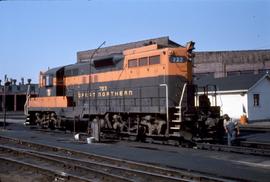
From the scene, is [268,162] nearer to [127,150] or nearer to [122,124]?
[127,150]

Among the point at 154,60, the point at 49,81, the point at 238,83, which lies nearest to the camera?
the point at 154,60

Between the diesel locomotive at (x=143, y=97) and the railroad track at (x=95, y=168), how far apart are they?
4230 mm

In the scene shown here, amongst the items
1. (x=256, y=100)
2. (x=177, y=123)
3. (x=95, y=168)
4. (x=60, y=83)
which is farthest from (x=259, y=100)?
(x=95, y=168)

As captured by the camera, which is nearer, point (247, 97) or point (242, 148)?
point (242, 148)

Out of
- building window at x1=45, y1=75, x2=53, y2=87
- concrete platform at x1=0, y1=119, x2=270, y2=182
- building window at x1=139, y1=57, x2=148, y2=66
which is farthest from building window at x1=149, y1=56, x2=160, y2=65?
building window at x1=45, y1=75, x2=53, y2=87

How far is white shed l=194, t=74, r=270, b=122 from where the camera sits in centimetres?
3578

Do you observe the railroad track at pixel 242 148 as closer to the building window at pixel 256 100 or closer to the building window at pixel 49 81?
the building window at pixel 49 81

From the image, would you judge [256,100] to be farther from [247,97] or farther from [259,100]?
[247,97]

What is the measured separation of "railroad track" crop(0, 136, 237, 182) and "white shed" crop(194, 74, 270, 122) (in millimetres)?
23570

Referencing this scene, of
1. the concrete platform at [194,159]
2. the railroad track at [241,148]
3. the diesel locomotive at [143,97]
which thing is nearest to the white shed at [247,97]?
the diesel locomotive at [143,97]

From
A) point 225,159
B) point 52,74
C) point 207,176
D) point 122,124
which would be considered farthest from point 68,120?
point 207,176

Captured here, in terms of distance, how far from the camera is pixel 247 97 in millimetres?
35531

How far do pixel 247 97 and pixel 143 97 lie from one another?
20.2 metres

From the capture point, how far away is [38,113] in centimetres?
2614
